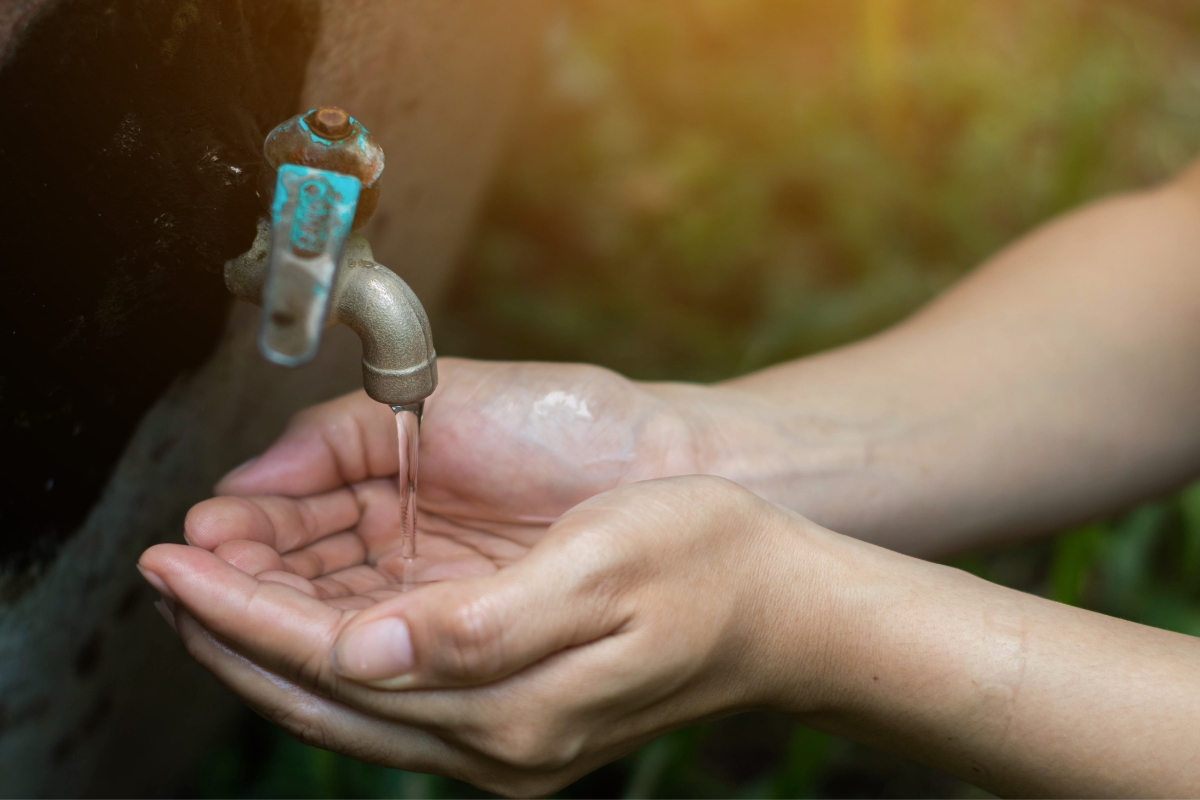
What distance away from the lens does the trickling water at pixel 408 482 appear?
0.77 meters

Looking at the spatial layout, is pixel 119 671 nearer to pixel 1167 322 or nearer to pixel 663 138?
pixel 1167 322

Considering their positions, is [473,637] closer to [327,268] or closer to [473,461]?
[327,268]

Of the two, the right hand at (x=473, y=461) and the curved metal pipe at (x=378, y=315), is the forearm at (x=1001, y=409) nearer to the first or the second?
the right hand at (x=473, y=461)

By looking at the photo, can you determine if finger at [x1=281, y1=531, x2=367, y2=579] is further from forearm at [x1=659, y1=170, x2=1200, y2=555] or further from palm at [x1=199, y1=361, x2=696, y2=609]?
forearm at [x1=659, y1=170, x2=1200, y2=555]

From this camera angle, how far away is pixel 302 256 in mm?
522

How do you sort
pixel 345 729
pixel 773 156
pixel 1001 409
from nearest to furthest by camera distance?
pixel 345 729 → pixel 1001 409 → pixel 773 156

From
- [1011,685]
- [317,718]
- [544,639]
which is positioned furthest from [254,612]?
[1011,685]

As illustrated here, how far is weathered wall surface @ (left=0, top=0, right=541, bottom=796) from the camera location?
1.95 ft

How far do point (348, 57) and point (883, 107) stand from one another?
151 cm

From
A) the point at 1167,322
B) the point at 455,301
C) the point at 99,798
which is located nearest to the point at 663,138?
the point at 455,301

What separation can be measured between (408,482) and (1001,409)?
665mm

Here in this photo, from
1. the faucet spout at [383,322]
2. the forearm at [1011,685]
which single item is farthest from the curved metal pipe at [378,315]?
the forearm at [1011,685]

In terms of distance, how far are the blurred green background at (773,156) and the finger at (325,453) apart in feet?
2.85

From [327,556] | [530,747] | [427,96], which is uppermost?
[427,96]
